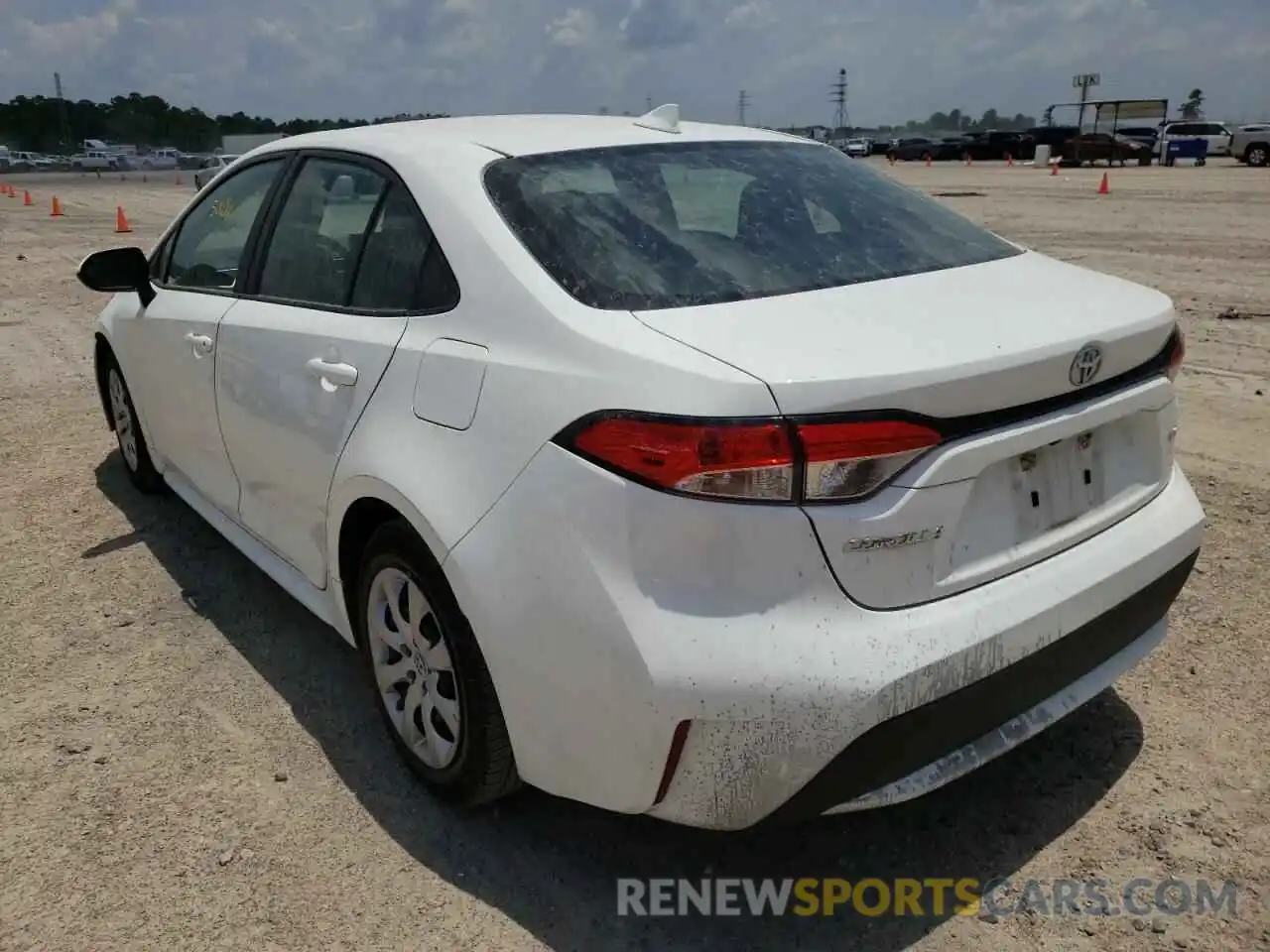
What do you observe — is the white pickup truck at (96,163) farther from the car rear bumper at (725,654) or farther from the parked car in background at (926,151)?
the car rear bumper at (725,654)

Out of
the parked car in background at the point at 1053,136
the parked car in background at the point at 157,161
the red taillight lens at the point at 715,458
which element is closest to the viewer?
the red taillight lens at the point at 715,458

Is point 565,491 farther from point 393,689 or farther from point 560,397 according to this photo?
point 393,689

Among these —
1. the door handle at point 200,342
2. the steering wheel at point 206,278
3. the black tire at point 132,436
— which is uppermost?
the steering wheel at point 206,278

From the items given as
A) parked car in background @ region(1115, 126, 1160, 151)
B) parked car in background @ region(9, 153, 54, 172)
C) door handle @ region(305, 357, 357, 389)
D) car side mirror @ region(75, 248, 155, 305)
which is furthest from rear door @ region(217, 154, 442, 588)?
parked car in background @ region(9, 153, 54, 172)

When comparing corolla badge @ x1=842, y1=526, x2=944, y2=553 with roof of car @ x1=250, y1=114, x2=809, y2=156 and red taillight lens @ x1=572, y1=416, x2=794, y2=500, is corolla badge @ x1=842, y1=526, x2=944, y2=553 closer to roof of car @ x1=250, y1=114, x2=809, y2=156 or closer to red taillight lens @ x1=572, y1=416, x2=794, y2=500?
red taillight lens @ x1=572, y1=416, x2=794, y2=500

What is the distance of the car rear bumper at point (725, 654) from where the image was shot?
6.28ft

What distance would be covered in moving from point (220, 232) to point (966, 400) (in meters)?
3.08

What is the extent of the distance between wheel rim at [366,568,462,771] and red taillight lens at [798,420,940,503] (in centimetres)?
104

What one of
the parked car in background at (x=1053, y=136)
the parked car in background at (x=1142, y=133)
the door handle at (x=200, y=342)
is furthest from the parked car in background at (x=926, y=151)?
the door handle at (x=200, y=342)

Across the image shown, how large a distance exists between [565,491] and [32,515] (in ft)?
13.1

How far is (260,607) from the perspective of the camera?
3.90m

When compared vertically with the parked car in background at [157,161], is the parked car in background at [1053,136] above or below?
above

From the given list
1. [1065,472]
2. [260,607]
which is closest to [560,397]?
[1065,472]

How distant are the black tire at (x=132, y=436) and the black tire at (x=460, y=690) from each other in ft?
8.60
